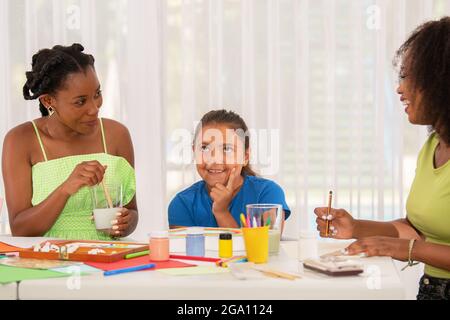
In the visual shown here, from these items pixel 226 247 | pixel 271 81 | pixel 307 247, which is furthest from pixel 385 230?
pixel 271 81

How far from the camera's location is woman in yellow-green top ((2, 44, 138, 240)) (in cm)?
245

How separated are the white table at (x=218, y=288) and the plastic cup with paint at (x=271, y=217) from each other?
31 cm

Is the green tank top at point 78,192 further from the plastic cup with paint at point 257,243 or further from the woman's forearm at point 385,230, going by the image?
the woman's forearm at point 385,230

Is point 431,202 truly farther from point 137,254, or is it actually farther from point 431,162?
point 137,254

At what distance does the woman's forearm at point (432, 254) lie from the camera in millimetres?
1820

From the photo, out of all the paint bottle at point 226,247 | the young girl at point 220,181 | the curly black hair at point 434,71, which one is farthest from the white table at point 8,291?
the curly black hair at point 434,71

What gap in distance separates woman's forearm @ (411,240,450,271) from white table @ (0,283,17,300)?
3.31 feet

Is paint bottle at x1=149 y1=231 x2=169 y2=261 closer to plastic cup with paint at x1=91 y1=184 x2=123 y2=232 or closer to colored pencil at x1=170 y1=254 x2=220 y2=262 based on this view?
colored pencil at x1=170 y1=254 x2=220 y2=262

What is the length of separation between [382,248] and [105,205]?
866mm

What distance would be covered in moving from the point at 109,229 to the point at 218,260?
0.53 metres

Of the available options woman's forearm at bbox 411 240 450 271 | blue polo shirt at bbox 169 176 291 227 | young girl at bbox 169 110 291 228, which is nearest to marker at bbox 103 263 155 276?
woman's forearm at bbox 411 240 450 271

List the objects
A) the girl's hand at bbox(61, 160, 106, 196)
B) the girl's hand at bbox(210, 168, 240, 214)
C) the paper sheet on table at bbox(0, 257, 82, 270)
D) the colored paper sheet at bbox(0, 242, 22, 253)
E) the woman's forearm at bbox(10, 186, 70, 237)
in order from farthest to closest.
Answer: the girl's hand at bbox(210, 168, 240, 214), the woman's forearm at bbox(10, 186, 70, 237), the girl's hand at bbox(61, 160, 106, 196), the colored paper sheet at bbox(0, 242, 22, 253), the paper sheet on table at bbox(0, 257, 82, 270)
